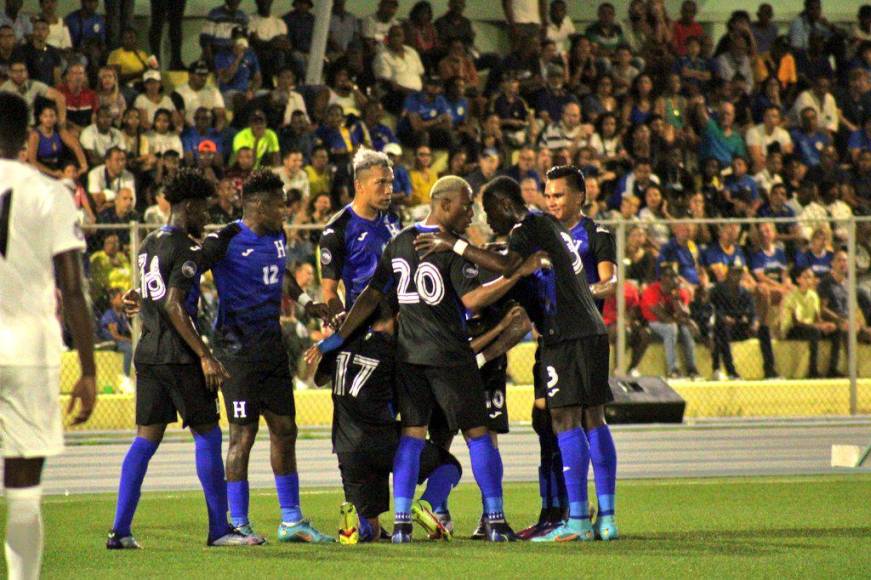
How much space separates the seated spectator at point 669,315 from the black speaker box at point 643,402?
3.35 ft

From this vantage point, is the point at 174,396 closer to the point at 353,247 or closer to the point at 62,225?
the point at 353,247

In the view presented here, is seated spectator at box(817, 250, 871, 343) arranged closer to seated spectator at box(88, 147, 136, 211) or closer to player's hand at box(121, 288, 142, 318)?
seated spectator at box(88, 147, 136, 211)

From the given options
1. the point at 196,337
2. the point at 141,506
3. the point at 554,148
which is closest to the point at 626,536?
the point at 196,337

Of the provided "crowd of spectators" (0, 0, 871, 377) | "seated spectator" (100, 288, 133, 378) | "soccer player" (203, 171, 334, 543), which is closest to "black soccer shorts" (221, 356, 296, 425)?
"soccer player" (203, 171, 334, 543)

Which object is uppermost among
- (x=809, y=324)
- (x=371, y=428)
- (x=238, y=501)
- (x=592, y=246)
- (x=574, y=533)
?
(x=592, y=246)

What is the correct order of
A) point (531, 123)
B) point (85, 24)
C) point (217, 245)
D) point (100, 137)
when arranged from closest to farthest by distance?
1. point (217, 245)
2. point (100, 137)
3. point (85, 24)
4. point (531, 123)

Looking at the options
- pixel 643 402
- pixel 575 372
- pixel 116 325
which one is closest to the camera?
pixel 575 372

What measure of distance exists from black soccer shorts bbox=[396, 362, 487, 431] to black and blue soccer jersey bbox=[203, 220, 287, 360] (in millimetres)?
894

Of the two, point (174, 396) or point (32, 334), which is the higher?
point (32, 334)

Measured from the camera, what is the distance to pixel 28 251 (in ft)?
20.7

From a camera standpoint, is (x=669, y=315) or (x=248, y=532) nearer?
(x=248, y=532)

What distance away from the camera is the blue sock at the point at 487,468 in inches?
366

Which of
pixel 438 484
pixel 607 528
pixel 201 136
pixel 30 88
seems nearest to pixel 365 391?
pixel 438 484

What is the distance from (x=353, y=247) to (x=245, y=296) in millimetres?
833
